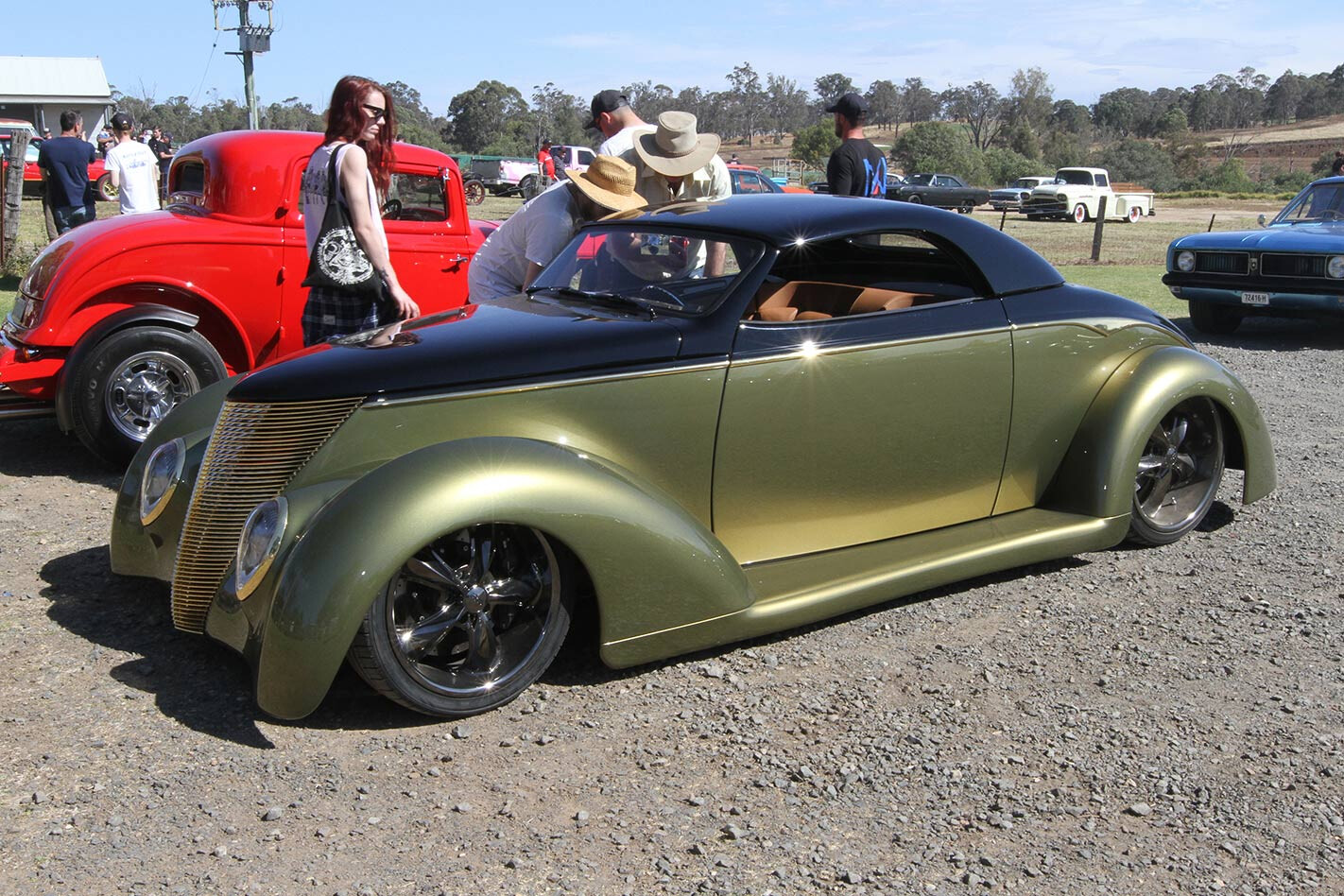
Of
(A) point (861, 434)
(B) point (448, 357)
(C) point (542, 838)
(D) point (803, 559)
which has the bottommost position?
(C) point (542, 838)

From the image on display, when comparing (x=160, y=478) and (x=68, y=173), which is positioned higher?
(x=68, y=173)

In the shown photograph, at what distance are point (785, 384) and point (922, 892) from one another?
5.90ft

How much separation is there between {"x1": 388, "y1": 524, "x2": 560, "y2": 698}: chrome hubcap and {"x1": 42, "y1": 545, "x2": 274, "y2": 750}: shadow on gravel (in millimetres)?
520

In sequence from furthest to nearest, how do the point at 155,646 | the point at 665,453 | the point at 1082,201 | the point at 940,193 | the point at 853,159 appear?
the point at 940,193 → the point at 1082,201 → the point at 853,159 → the point at 155,646 → the point at 665,453

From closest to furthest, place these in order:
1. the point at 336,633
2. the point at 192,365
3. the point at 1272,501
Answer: the point at 336,633 < the point at 1272,501 < the point at 192,365

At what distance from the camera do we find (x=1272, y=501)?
5770mm

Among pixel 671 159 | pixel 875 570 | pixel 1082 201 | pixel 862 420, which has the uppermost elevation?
pixel 1082 201

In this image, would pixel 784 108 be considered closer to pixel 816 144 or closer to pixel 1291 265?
pixel 816 144

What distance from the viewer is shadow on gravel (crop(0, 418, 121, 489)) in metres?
6.21

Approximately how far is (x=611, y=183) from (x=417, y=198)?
7.90 feet

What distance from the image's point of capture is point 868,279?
190 inches

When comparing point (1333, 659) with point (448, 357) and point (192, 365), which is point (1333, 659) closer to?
point (448, 357)

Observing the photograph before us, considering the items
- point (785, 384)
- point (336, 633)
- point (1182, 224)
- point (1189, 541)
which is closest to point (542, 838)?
point (336, 633)

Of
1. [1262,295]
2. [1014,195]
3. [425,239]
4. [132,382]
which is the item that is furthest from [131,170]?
[1014,195]
